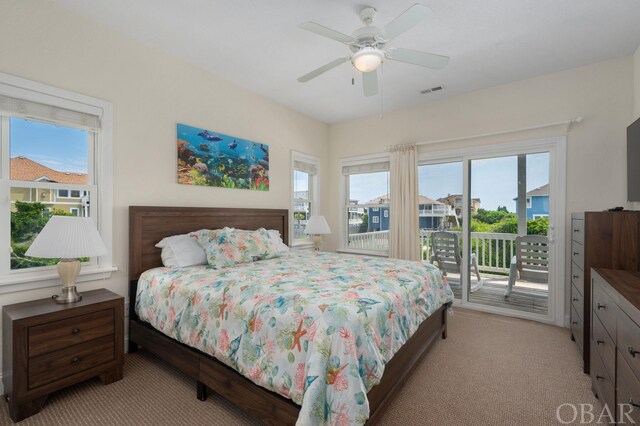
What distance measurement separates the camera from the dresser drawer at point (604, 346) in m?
1.58

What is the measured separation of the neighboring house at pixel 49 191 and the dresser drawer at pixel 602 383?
3812 millimetres

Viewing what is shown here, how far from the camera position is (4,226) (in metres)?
2.09

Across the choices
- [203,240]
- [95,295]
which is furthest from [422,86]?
[95,295]

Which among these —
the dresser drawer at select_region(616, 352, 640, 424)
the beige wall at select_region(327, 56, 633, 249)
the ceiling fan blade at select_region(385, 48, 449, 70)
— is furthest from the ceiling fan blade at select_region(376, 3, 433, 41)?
the beige wall at select_region(327, 56, 633, 249)

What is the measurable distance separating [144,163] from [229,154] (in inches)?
38.3

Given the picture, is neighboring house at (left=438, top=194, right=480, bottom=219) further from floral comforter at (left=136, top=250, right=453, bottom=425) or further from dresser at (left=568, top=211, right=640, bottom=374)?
floral comforter at (left=136, top=250, right=453, bottom=425)

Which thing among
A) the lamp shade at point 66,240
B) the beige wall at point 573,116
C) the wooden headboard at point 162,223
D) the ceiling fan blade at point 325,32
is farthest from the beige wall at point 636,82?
the lamp shade at point 66,240

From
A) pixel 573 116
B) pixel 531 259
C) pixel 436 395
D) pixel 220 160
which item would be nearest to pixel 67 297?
pixel 220 160

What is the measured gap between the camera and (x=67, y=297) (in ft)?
6.84

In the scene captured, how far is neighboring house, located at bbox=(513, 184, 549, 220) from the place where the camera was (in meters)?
3.46

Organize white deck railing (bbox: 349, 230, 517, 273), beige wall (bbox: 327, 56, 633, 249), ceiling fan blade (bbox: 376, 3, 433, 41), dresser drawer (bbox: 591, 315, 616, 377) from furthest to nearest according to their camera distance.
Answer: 1. white deck railing (bbox: 349, 230, 517, 273)
2. beige wall (bbox: 327, 56, 633, 249)
3. ceiling fan blade (bbox: 376, 3, 433, 41)
4. dresser drawer (bbox: 591, 315, 616, 377)

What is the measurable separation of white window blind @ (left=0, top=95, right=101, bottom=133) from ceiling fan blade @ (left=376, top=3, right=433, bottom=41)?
2.44 metres

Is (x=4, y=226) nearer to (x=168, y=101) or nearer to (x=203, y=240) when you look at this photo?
(x=203, y=240)

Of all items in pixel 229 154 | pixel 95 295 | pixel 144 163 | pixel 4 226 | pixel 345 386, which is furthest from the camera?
pixel 229 154
